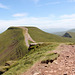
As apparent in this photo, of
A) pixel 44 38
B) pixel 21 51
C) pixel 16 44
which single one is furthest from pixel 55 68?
pixel 44 38

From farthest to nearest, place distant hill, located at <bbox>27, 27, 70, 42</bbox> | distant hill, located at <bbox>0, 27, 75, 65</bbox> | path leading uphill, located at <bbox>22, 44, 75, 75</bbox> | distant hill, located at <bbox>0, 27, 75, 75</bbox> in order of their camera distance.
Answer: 1. distant hill, located at <bbox>27, 27, 70, 42</bbox>
2. distant hill, located at <bbox>0, 27, 75, 65</bbox>
3. distant hill, located at <bbox>0, 27, 75, 75</bbox>
4. path leading uphill, located at <bbox>22, 44, 75, 75</bbox>

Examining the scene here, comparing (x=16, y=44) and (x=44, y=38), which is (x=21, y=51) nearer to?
(x=16, y=44)

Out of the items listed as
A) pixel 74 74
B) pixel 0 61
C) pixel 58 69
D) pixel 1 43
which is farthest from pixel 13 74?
pixel 1 43

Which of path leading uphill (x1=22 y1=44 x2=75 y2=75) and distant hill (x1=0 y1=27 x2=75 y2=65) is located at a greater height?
path leading uphill (x1=22 y1=44 x2=75 y2=75)

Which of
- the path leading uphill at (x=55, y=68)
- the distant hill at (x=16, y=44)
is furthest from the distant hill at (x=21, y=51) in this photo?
the path leading uphill at (x=55, y=68)

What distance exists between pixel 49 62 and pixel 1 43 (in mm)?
124177

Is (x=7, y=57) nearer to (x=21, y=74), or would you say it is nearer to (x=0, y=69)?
(x=0, y=69)

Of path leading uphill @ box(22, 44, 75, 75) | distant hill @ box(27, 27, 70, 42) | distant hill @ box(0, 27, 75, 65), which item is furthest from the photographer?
distant hill @ box(27, 27, 70, 42)

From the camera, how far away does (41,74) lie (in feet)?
39.9

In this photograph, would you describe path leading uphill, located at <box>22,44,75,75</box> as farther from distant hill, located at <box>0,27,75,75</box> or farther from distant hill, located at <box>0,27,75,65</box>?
distant hill, located at <box>0,27,75,65</box>

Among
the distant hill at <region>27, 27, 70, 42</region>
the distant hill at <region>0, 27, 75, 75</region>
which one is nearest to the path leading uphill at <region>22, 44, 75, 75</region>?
the distant hill at <region>0, 27, 75, 75</region>

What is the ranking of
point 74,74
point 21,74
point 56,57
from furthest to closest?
1. point 56,57
2. point 21,74
3. point 74,74

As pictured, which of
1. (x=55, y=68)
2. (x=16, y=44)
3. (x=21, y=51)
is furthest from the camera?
(x=16, y=44)

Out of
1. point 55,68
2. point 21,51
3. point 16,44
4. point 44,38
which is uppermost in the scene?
point 55,68
